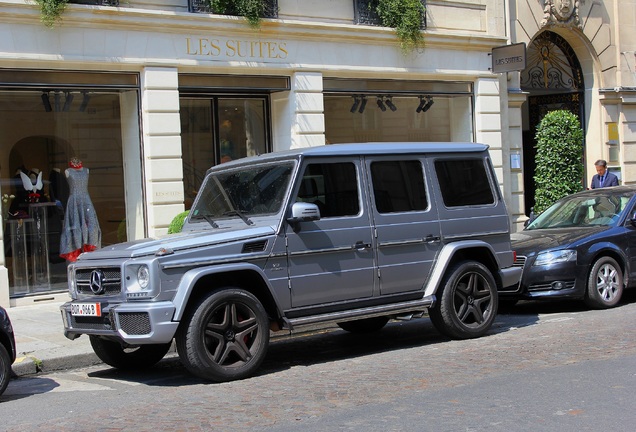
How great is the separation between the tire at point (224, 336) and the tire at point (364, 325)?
2.65 meters

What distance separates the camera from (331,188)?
29.8 feet

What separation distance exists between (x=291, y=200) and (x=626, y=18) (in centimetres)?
1690

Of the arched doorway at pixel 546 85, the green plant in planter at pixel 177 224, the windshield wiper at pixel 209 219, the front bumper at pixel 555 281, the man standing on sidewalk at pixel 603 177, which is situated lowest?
the front bumper at pixel 555 281

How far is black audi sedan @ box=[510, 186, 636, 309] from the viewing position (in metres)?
11.7

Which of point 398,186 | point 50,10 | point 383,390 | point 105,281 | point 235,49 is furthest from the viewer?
point 235,49

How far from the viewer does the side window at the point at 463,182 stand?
9.95m

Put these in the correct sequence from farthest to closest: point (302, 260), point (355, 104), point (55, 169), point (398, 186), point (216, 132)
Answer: point (355, 104) < point (216, 132) < point (55, 169) < point (398, 186) < point (302, 260)

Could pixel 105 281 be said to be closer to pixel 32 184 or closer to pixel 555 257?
pixel 555 257

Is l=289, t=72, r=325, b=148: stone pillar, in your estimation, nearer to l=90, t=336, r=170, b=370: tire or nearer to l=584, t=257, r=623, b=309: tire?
l=584, t=257, r=623, b=309: tire

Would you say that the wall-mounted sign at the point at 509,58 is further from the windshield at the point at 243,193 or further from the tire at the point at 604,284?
the windshield at the point at 243,193

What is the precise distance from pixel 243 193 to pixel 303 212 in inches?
39.2

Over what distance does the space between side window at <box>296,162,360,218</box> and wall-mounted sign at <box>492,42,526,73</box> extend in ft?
35.6

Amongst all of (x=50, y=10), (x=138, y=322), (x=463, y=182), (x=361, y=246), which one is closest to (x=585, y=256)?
(x=463, y=182)

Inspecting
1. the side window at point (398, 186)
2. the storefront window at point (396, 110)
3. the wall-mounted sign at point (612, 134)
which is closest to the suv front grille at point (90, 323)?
the side window at point (398, 186)
